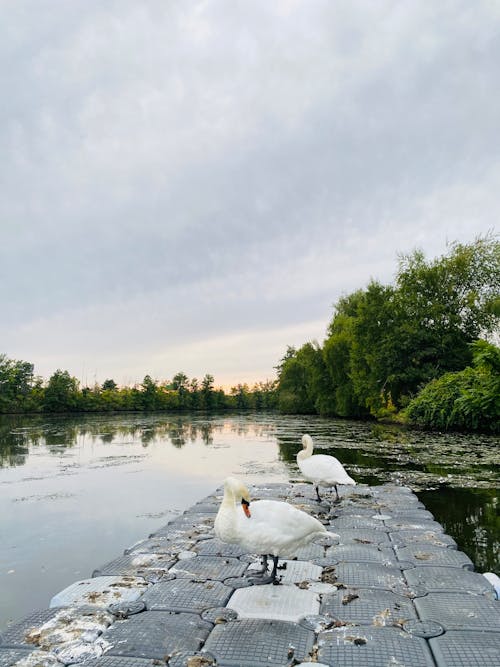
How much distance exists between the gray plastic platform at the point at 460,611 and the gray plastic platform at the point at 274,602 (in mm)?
833

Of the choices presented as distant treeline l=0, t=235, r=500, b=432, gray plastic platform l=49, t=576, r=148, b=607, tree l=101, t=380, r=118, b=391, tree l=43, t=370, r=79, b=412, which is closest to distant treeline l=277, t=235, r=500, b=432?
distant treeline l=0, t=235, r=500, b=432

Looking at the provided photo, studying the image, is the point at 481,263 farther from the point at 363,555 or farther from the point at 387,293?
the point at 363,555

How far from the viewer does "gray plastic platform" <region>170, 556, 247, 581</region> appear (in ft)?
14.2

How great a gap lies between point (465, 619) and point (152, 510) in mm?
6027

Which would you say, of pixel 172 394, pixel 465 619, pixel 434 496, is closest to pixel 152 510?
pixel 434 496

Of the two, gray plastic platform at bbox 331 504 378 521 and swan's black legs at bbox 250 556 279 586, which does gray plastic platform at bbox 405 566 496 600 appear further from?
gray plastic platform at bbox 331 504 378 521

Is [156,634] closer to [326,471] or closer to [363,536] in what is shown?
[363,536]

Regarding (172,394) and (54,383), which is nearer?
(54,383)

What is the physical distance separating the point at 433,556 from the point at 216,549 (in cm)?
228

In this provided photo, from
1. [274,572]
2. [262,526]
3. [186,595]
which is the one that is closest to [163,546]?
[186,595]

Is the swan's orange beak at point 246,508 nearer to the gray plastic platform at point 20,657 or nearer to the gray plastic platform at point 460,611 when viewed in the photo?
the gray plastic platform at point 460,611

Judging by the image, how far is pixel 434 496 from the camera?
8523 mm

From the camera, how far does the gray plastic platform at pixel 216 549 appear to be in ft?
16.4

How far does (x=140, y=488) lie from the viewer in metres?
10.2
